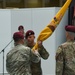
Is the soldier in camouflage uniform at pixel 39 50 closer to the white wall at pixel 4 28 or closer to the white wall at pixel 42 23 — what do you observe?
the white wall at pixel 42 23

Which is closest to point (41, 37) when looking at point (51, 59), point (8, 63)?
point (8, 63)

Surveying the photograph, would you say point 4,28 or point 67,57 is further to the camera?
point 4,28

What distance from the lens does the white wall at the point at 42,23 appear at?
13.9 meters

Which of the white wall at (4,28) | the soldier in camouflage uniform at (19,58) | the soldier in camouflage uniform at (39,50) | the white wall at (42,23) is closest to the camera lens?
the soldier in camouflage uniform at (19,58)

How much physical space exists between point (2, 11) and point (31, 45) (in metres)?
6.39

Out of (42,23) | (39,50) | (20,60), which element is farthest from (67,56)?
(42,23)

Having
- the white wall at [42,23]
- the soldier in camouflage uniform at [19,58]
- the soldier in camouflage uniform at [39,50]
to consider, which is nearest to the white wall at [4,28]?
the white wall at [42,23]

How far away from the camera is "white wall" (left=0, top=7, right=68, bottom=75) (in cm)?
1391

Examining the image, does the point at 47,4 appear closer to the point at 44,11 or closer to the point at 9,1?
the point at 9,1

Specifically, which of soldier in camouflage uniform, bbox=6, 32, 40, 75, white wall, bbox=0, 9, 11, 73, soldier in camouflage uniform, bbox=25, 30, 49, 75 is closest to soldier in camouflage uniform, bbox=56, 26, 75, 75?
→ soldier in camouflage uniform, bbox=6, 32, 40, 75

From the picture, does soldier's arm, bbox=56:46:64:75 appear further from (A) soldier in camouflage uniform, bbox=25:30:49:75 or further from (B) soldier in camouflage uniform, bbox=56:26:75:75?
(A) soldier in camouflage uniform, bbox=25:30:49:75

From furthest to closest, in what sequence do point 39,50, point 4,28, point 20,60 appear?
1. point 4,28
2. point 39,50
3. point 20,60

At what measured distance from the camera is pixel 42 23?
14094mm

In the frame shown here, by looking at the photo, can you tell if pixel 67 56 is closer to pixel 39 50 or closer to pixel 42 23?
pixel 39 50
